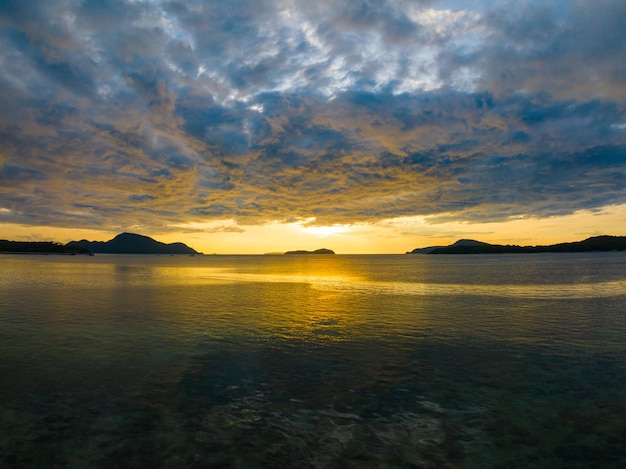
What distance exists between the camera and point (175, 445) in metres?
11.0

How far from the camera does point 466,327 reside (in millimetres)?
28719

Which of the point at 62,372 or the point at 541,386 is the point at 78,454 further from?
the point at 541,386

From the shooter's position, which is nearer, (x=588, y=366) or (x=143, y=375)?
(x=143, y=375)

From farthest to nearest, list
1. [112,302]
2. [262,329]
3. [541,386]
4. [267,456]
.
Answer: [112,302]
[262,329]
[541,386]
[267,456]

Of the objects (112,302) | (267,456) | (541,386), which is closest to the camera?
(267,456)

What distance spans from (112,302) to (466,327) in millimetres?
38895

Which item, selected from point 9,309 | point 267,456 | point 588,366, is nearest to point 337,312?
point 588,366

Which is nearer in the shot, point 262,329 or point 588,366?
point 588,366

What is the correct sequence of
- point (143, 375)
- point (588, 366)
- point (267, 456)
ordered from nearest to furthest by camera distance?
point (267, 456) < point (143, 375) < point (588, 366)

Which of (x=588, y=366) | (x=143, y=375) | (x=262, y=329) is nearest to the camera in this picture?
(x=143, y=375)

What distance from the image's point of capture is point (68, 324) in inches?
1153

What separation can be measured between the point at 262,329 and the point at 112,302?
24.5 metres

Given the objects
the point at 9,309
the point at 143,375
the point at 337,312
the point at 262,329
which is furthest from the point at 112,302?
the point at 143,375

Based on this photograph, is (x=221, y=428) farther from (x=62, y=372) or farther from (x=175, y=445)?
(x=62, y=372)
